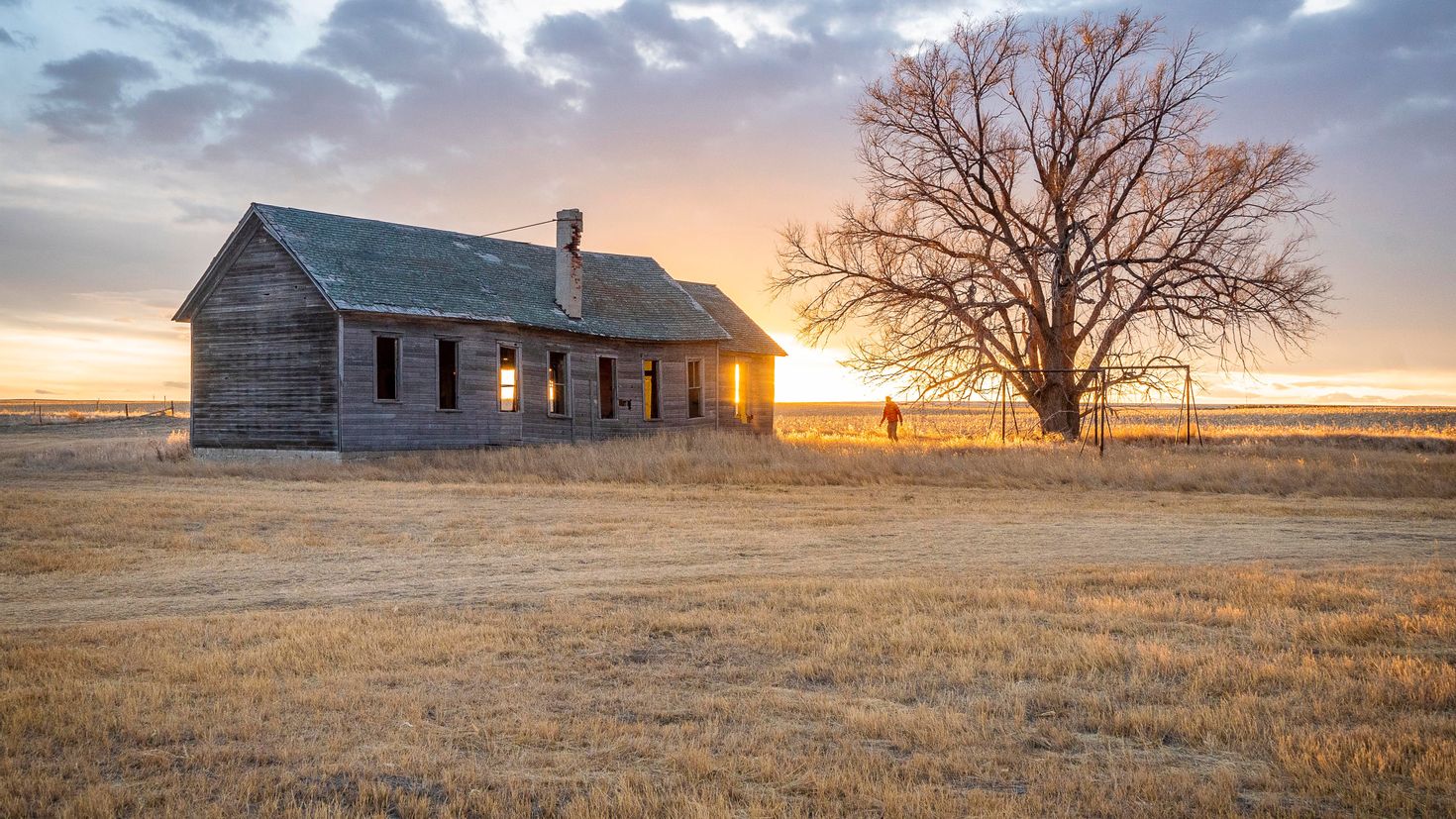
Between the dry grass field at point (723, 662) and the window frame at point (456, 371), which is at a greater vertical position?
the window frame at point (456, 371)

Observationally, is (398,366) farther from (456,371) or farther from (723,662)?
(723,662)

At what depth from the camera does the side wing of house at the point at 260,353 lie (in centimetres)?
2347

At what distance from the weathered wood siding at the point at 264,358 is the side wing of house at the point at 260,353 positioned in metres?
0.02

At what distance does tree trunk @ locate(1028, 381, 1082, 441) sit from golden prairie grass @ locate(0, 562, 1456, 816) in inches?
815

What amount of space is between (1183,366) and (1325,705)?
2079 cm

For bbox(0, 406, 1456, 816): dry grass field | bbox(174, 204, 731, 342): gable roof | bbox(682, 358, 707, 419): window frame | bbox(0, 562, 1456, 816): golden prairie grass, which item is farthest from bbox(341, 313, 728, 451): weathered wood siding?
bbox(0, 562, 1456, 816): golden prairie grass

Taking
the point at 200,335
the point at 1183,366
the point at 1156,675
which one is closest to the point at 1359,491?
the point at 1183,366

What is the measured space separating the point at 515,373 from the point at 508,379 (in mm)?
520

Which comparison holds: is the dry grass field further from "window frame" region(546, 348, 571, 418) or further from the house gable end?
"window frame" region(546, 348, 571, 418)

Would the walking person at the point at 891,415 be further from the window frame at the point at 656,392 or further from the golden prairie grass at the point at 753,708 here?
the golden prairie grass at the point at 753,708

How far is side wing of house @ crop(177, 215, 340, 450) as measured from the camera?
23469 millimetres

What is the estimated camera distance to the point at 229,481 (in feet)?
66.0

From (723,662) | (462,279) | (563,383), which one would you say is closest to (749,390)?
(563,383)

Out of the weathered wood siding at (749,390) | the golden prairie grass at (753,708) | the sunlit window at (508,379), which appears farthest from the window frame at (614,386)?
the golden prairie grass at (753,708)
